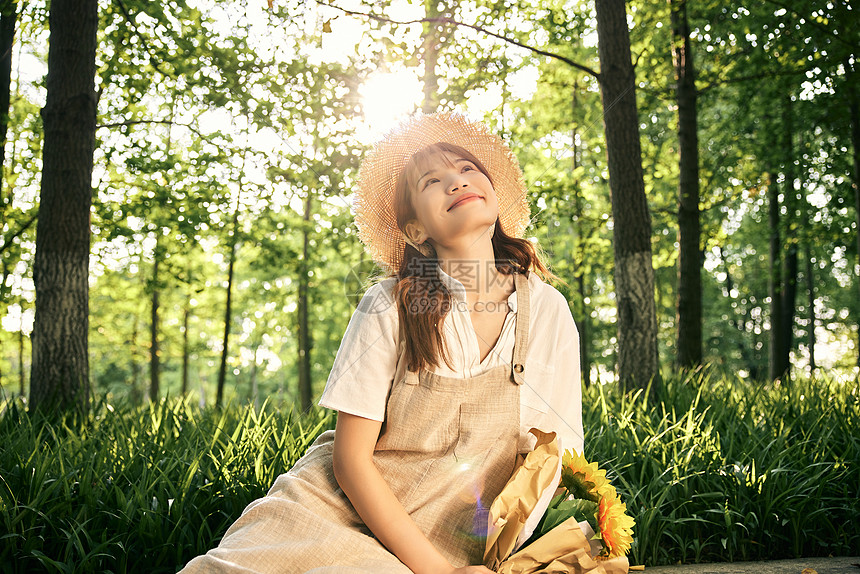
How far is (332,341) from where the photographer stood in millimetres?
19594

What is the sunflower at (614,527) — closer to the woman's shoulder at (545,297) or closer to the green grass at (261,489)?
the woman's shoulder at (545,297)

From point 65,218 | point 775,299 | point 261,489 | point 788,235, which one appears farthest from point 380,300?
point 788,235

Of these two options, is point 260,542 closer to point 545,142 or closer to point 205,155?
point 205,155

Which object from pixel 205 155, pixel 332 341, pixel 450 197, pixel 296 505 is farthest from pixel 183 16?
pixel 332 341

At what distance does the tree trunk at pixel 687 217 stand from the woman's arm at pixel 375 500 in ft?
22.8

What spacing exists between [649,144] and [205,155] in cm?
891

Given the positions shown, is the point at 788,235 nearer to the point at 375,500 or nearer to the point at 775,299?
the point at 775,299

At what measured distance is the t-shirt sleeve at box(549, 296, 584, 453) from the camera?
1874 mm

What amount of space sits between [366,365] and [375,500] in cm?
Result: 38

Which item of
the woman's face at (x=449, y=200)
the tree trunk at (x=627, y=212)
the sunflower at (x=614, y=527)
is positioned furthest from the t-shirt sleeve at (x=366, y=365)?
the tree trunk at (x=627, y=212)

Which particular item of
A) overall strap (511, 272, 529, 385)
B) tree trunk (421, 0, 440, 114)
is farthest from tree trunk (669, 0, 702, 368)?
overall strap (511, 272, 529, 385)

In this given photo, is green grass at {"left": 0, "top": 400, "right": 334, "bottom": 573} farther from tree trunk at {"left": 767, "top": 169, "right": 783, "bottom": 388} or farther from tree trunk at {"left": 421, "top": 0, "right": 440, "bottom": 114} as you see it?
tree trunk at {"left": 767, "top": 169, "right": 783, "bottom": 388}

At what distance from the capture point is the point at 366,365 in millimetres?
1764

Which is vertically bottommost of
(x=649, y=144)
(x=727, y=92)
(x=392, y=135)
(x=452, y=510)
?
(x=452, y=510)
